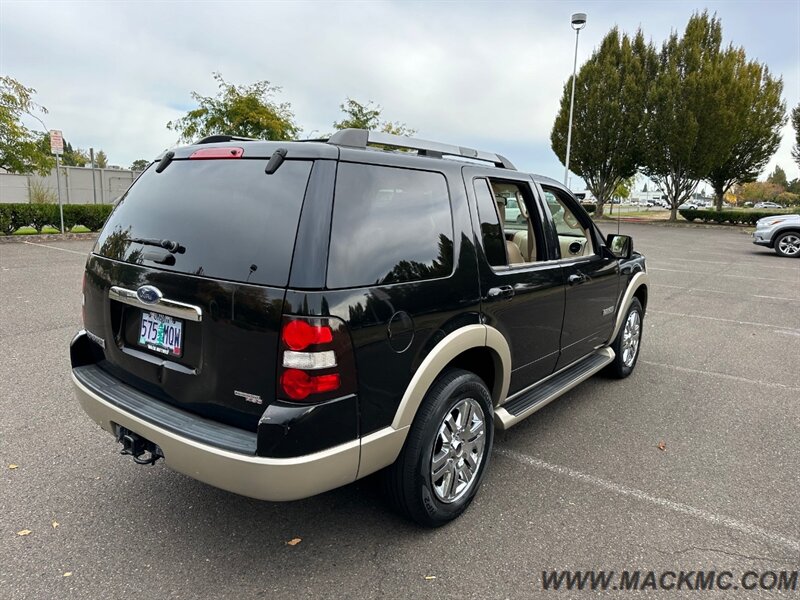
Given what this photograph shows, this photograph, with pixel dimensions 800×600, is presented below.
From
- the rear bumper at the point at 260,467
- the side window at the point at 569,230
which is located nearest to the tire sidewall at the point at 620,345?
the side window at the point at 569,230

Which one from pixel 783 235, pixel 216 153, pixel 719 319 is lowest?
pixel 719 319

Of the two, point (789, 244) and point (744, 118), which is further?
point (744, 118)

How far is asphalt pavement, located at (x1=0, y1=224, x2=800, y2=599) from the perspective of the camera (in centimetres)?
240

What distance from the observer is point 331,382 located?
2160 mm

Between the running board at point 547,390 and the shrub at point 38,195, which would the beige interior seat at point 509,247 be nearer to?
the running board at point 547,390

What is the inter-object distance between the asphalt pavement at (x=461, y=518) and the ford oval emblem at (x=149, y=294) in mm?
1151

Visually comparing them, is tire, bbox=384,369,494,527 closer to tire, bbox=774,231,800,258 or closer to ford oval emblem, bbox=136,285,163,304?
ford oval emblem, bbox=136,285,163,304

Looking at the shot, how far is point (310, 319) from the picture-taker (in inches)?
82.7

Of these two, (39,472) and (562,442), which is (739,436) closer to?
(562,442)

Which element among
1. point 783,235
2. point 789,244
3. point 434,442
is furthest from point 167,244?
point 789,244

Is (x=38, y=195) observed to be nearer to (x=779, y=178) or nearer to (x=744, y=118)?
(x=744, y=118)

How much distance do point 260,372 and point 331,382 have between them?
29 centimetres

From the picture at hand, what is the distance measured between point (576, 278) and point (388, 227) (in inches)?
75.5

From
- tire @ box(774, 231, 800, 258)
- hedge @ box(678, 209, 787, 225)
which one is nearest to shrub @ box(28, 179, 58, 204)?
tire @ box(774, 231, 800, 258)
